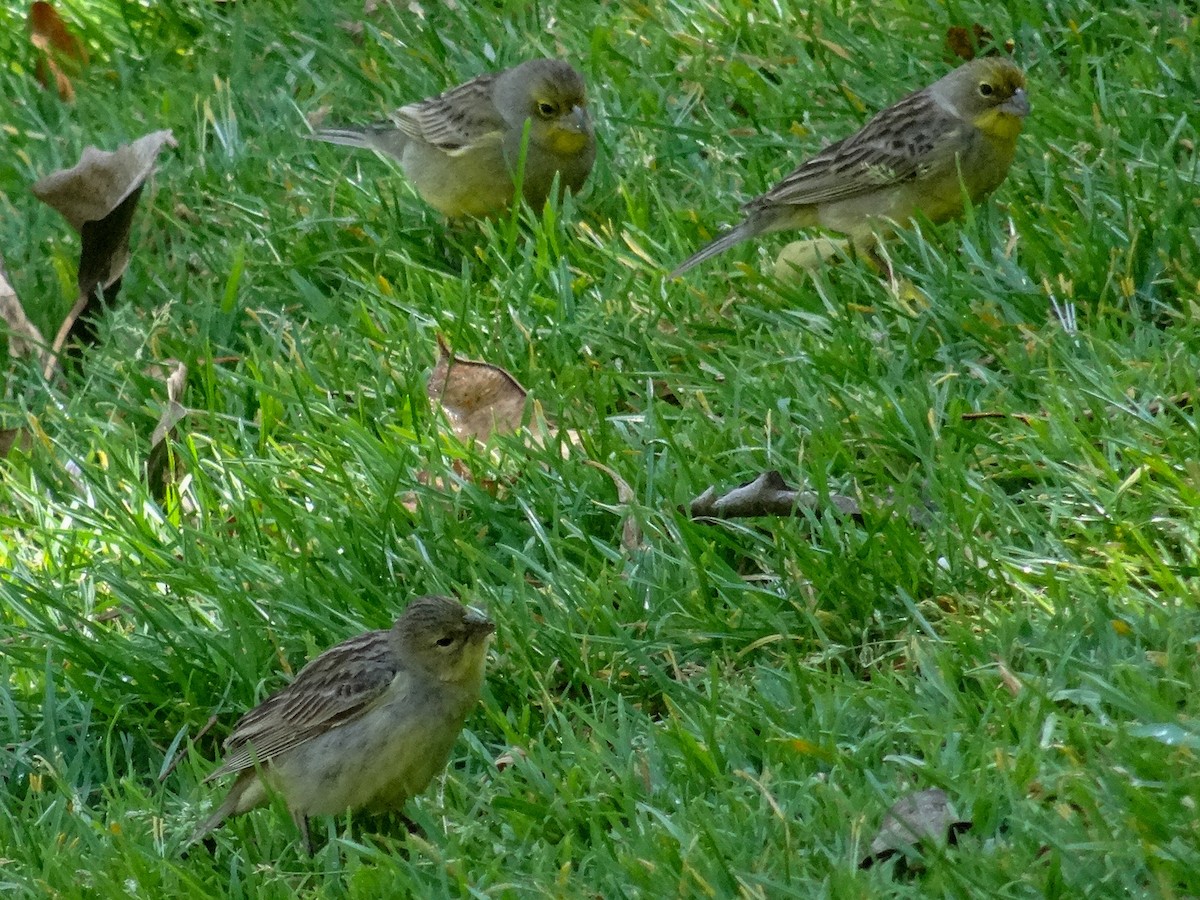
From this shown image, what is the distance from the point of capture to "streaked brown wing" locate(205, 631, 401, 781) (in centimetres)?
481

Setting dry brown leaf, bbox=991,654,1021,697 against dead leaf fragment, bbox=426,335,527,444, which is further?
dead leaf fragment, bbox=426,335,527,444

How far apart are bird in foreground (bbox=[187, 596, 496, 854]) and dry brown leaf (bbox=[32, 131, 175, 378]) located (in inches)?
117

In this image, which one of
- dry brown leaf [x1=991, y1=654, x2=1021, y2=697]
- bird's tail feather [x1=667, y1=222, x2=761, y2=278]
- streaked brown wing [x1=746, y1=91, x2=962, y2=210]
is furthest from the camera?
streaked brown wing [x1=746, y1=91, x2=962, y2=210]

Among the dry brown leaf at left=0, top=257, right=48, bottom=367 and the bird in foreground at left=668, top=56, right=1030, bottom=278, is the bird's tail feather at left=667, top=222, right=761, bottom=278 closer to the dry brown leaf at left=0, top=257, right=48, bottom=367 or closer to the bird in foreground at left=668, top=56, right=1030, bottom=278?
the bird in foreground at left=668, top=56, right=1030, bottom=278

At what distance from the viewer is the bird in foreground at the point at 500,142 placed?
7422mm

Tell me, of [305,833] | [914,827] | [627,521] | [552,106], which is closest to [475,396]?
[627,521]

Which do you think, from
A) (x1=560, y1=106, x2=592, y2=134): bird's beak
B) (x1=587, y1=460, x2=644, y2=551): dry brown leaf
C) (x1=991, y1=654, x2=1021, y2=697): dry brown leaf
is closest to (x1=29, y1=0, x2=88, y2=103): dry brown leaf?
(x1=560, y1=106, x2=592, y2=134): bird's beak

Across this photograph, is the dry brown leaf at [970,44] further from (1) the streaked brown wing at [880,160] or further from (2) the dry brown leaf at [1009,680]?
(2) the dry brown leaf at [1009,680]

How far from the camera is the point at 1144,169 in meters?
6.29

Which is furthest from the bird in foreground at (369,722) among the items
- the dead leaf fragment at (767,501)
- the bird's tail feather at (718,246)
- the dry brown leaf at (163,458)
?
the bird's tail feather at (718,246)

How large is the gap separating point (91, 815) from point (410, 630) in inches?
38.5

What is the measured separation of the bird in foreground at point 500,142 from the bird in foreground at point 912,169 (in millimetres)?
921

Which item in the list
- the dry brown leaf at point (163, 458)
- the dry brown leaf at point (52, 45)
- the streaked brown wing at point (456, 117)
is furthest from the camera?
the dry brown leaf at point (52, 45)

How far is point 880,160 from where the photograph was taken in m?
6.75
